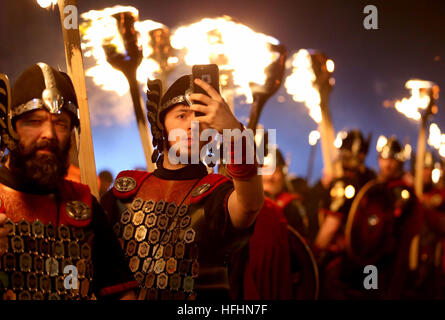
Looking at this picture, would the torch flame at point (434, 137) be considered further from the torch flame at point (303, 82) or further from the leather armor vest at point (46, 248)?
the leather armor vest at point (46, 248)

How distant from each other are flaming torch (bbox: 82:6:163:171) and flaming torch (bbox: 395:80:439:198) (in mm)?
3431

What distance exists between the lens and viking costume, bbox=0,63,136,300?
1.63 m

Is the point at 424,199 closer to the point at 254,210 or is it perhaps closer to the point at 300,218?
the point at 300,218

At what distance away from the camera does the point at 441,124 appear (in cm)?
442

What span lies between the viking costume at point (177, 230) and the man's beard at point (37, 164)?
36 cm

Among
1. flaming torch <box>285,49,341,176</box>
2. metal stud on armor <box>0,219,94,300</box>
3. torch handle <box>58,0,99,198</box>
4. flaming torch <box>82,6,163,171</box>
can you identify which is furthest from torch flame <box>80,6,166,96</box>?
flaming torch <box>285,49,341,176</box>

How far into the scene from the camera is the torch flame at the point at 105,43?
217cm

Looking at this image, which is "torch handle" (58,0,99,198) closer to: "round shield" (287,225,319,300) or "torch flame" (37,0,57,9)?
"torch flame" (37,0,57,9)

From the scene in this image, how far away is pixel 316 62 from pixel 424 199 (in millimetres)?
3716

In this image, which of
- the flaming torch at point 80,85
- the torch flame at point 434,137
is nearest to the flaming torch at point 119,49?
the flaming torch at point 80,85

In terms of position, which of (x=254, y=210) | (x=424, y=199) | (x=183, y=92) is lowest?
(x=424, y=199)

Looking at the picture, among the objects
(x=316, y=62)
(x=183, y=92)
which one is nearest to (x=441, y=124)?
(x=316, y=62)

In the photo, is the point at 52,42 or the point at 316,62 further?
the point at 316,62

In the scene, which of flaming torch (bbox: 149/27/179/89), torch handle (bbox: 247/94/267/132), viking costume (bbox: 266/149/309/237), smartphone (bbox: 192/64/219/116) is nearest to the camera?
smartphone (bbox: 192/64/219/116)
